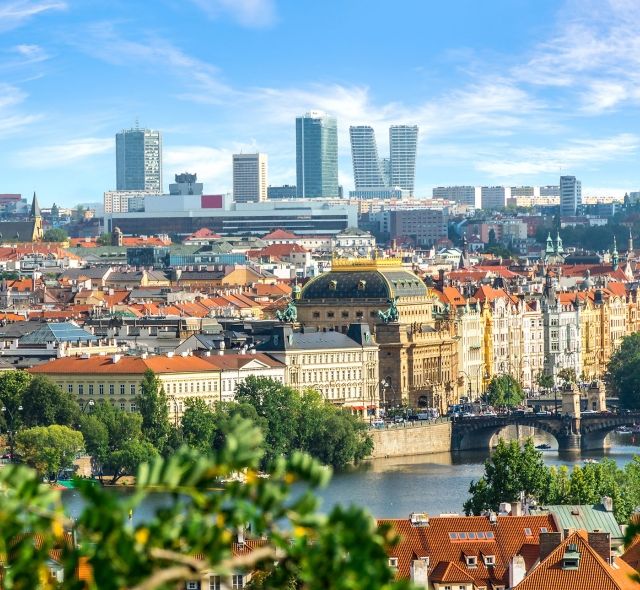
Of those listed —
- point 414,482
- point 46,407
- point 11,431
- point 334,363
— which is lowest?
point 414,482

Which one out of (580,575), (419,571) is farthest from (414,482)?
(580,575)

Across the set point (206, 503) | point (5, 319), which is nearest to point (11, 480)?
point (206, 503)

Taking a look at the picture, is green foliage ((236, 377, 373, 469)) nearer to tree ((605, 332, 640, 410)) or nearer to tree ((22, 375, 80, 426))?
tree ((22, 375, 80, 426))

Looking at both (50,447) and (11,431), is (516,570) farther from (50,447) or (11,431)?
(11,431)

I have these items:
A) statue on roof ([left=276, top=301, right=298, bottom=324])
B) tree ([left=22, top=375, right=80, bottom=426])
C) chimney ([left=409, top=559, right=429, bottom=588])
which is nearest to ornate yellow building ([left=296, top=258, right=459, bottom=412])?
statue on roof ([left=276, top=301, right=298, bottom=324])

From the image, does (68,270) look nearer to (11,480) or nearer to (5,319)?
(5,319)

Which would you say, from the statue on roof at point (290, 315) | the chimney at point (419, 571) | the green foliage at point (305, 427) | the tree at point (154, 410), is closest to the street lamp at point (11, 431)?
the tree at point (154, 410)
